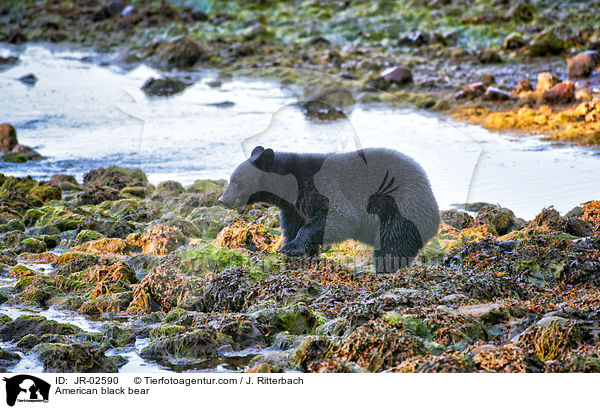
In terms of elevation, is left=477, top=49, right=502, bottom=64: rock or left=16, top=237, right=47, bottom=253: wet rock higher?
left=477, top=49, right=502, bottom=64: rock

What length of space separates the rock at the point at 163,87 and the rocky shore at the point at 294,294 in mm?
7229

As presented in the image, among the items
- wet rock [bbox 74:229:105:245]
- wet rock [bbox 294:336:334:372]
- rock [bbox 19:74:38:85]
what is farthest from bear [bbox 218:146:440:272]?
rock [bbox 19:74:38:85]

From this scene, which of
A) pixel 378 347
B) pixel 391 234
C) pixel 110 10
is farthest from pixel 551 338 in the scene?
pixel 110 10

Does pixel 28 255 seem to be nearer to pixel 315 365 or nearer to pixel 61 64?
pixel 315 365

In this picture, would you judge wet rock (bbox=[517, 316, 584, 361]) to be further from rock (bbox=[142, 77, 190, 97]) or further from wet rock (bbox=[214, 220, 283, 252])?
rock (bbox=[142, 77, 190, 97])

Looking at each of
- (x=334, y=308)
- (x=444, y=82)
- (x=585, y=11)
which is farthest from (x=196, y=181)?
(x=585, y=11)

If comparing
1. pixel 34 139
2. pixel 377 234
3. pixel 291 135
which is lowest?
pixel 34 139

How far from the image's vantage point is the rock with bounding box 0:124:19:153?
14.0 meters

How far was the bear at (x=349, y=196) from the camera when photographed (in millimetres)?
6906

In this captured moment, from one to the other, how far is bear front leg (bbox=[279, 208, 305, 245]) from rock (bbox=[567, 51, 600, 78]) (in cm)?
1091

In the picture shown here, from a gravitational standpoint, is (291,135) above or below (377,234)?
above

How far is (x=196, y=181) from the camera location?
10.9 metres
